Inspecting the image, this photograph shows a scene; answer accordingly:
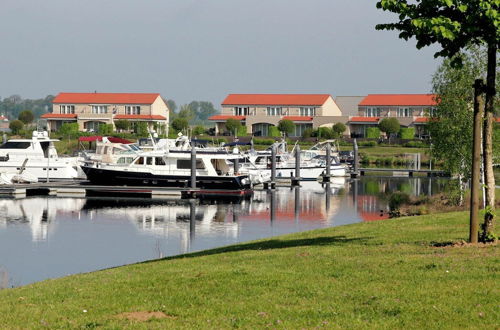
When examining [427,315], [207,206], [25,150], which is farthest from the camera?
[25,150]

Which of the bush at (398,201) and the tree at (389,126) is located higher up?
the tree at (389,126)

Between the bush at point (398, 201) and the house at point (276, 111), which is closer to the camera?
the bush at point (398, 201)

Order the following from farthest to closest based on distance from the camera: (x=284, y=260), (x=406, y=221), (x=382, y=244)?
(x=406, y=221) < (x=382, y=244) < (x=284, y=260)

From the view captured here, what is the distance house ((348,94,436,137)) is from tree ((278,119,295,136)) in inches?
385

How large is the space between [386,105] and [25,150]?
74.4 m

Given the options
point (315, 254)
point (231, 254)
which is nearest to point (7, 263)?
point (231, 254)

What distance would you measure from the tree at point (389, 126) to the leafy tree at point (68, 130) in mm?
45521

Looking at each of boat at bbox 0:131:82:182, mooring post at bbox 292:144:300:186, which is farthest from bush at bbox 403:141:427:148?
boat at bbox 0:131:82:182

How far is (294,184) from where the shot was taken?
72562 mm

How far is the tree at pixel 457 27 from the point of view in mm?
16688

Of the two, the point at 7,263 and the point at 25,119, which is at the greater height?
the point at 25,119

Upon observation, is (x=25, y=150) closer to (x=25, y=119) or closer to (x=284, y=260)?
(x=284, y=260)

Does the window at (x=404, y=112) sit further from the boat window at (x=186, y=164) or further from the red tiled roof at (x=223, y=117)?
the boat window at (x=186, y=164)

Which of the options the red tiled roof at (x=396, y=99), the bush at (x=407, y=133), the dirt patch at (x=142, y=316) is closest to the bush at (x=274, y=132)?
the red tiled roof at (x=396, y=99)
